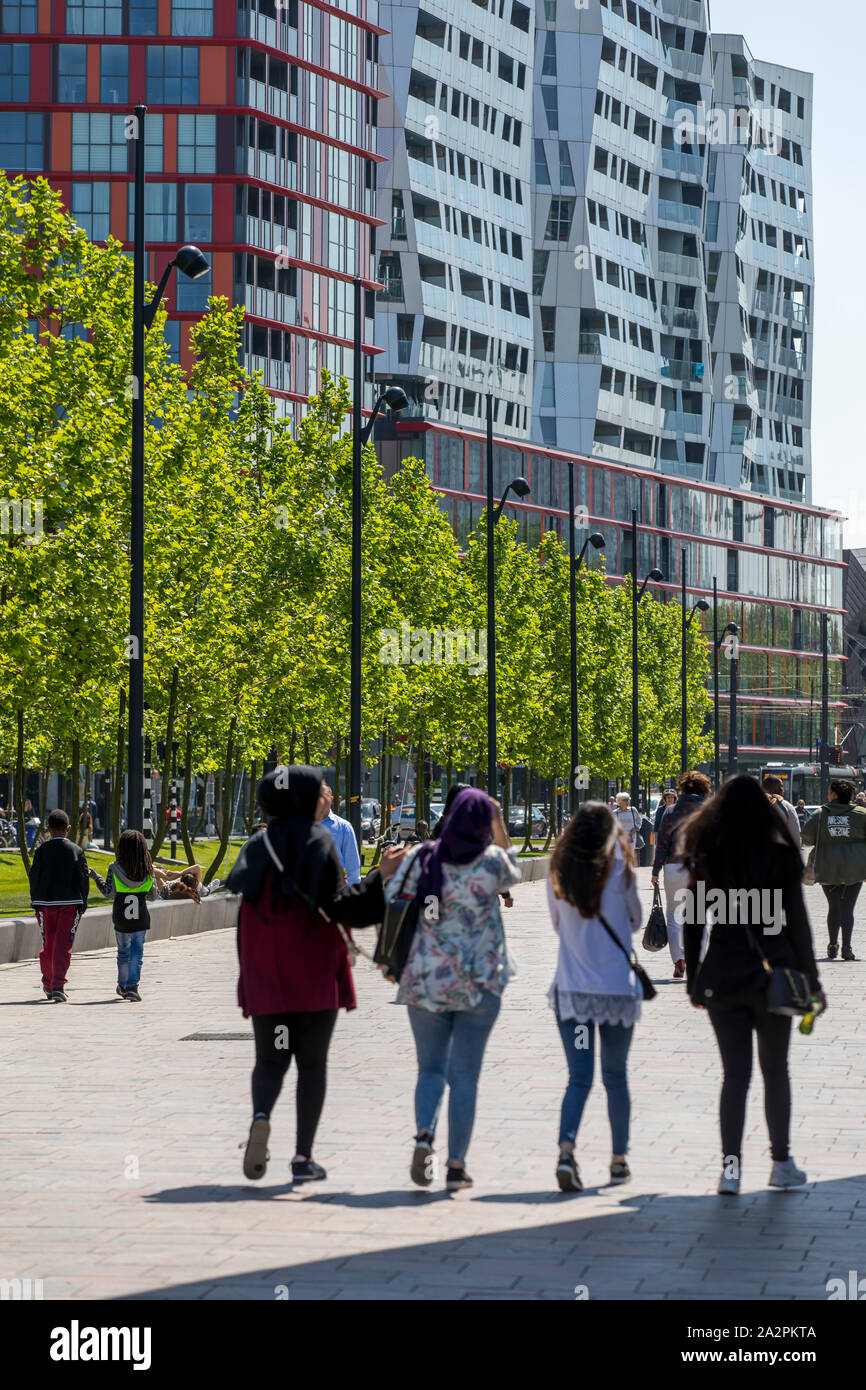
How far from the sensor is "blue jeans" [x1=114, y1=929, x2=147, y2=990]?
753 inches

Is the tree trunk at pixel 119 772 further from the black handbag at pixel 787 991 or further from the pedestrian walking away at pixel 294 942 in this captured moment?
the black handbag at pixel 787 991

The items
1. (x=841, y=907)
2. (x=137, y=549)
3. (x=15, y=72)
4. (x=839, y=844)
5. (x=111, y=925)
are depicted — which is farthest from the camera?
(x=15, y=72)

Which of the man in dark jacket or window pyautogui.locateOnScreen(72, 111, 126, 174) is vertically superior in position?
window pyautogui.locateOnScreen(72, 111, 126, 174)

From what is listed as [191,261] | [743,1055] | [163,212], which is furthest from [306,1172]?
[163,212]

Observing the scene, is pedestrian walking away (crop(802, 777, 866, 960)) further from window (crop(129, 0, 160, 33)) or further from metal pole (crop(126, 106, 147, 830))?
window (crop(129, 0, 160, 33))

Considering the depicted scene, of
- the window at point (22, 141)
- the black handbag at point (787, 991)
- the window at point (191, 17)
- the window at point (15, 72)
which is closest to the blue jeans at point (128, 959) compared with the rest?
the black handbag at point (787, 991)

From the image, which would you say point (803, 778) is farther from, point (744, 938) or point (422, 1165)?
point (422, 1165)

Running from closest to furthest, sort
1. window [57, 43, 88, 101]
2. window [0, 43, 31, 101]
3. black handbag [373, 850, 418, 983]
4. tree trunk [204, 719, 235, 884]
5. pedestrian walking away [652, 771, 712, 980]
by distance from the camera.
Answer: black handbag [373, 850, 418, 983]
pedestrian walking away [652, 771, 712, 980]
tree trunk [204, 719, 235, 884]
window [0, 43, 31, 101]
window [57, 43, 88, 101]

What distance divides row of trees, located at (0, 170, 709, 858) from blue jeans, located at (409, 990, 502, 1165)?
19702mm

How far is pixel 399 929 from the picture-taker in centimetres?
963

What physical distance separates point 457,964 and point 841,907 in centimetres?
1465

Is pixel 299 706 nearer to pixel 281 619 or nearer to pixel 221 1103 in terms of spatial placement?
pixel 281 619

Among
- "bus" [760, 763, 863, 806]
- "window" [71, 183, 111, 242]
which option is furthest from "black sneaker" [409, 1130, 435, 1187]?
"bus" [760, 763, 863, 806]

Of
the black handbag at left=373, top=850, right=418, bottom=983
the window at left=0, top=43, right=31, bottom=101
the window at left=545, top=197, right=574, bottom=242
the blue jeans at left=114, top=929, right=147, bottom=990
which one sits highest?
the window at left=545, top=197, right=574, bottom=242
